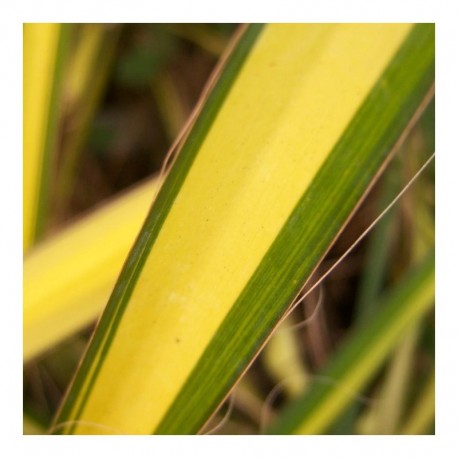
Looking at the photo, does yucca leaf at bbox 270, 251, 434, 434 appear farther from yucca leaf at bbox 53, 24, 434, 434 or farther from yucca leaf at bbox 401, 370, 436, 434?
yucca leaf at bbox 53, 24, 434, 434

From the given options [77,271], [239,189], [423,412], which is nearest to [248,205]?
[239,189]

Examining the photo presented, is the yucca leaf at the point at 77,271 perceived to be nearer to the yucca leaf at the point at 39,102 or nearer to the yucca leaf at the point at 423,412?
the yucca leaf at the point at 39,102

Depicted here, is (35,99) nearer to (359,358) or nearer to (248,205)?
(248,205)

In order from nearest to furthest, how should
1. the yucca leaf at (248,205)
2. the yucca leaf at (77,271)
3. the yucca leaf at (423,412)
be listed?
the yucca leaf at (248,205) < the yucca leaf at (77,271) < the yucca leaf at (423,412)

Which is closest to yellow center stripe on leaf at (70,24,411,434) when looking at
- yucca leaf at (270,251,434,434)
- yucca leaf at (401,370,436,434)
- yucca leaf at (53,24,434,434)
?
yucca leaf at (53,24,434,434)

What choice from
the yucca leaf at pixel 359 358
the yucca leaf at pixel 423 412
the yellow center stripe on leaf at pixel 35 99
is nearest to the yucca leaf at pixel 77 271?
the yellow center stripe on leaf at pixel 35 99
